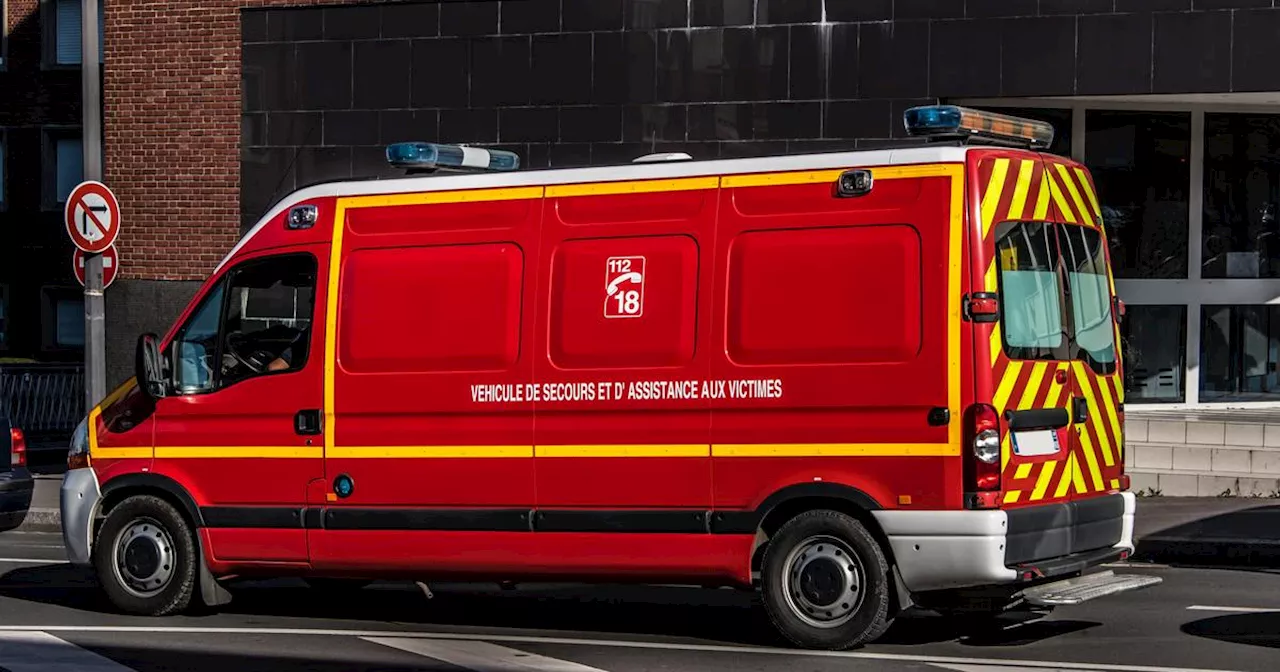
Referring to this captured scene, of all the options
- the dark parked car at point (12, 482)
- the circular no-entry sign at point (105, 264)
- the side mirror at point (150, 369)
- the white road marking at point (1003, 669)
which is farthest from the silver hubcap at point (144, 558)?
the circular no-entry sign at point (105, 264)

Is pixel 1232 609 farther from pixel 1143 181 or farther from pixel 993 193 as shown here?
pixel 1143 181

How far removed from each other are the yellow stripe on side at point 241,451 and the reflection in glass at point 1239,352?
10.7 meters

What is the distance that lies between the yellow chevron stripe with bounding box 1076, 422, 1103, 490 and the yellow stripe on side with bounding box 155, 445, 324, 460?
4021mm

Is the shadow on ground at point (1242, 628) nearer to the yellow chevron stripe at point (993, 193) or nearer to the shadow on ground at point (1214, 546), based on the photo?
the yellow chevron stripe at point (993, 193)

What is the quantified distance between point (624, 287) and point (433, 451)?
138 centimetres

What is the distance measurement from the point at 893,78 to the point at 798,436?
363 inches

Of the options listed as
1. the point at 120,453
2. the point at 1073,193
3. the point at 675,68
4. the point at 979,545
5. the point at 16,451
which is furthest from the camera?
the point at 675,68

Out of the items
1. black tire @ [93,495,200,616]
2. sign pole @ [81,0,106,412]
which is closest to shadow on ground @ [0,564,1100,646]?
black tire @ [93,495,200,616]

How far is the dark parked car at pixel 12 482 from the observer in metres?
12.3

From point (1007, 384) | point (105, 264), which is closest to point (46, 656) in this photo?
point (1007, 384)

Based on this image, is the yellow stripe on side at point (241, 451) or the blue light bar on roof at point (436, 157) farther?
the blue light bar on roof at point (436, 157)

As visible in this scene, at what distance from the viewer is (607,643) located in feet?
30.9

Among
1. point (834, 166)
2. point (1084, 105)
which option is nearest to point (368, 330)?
point (834, 166)

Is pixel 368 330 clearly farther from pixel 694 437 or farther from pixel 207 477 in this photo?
pixel 694 437
